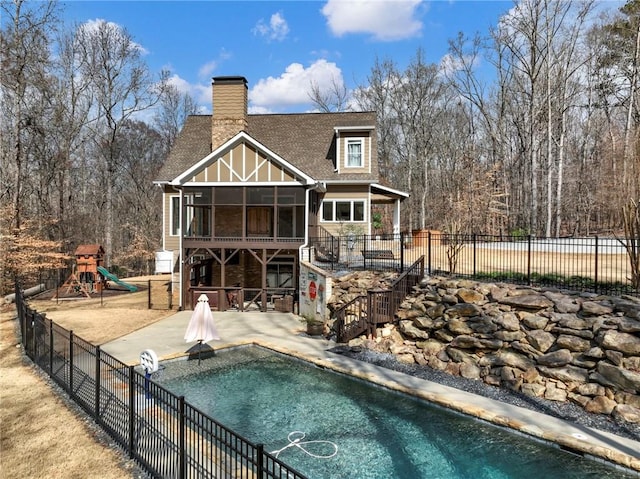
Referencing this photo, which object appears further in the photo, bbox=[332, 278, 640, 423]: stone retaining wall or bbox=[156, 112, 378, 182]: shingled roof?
bbox=[156, 112, 378, 182]: shingled roof

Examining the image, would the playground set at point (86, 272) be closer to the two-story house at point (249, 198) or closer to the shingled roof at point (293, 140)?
the two-story house at point (249, 198)

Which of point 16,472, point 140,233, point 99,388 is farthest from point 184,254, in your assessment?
point 140,233

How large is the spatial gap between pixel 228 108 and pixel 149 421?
18421mm

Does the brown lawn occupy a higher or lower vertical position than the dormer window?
lower

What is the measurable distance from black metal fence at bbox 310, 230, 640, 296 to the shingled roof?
4173 mm

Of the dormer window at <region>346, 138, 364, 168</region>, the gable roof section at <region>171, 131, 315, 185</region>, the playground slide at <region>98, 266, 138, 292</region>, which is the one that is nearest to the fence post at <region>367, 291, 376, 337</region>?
the gable roof section at <region>171, 131, 315, 185</region>

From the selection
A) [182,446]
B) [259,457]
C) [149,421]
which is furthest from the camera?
[149,421]

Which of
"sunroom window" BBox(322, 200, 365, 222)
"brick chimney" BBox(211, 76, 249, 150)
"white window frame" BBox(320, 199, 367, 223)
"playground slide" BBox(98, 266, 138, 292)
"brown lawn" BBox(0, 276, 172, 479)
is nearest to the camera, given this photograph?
"brown lawn" BBox(0, 276, 172, 479)

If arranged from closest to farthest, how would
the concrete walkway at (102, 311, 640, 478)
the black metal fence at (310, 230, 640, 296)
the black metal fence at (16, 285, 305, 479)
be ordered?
the black metal fence at (16, 285, 305, 479)
the concrete walkway at (102, 311, 640, 478)
the black metal fence at (310, 230, 640, 296)

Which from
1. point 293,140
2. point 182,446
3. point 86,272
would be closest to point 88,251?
point 86,272

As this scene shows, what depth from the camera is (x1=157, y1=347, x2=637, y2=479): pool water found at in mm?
6230

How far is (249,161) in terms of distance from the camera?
18344mm

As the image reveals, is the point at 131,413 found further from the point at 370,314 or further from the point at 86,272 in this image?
the point at 86,272

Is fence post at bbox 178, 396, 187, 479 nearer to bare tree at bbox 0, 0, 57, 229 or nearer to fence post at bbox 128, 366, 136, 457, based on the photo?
fence post at bbox 128, 366, 136, 457
